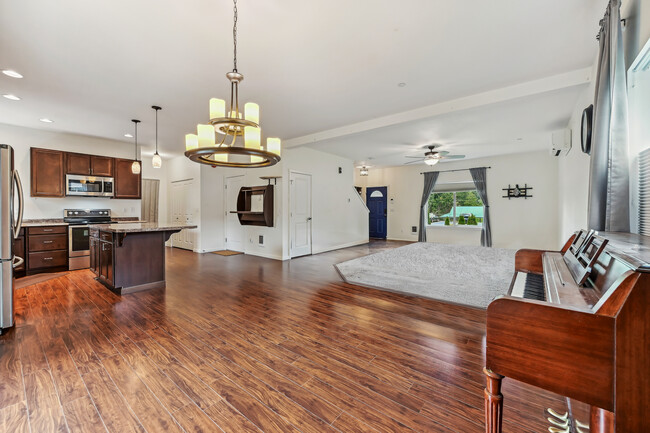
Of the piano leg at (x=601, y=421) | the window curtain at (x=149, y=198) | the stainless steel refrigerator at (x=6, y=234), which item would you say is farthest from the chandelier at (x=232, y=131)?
the window curtain at (x=149, y=198)

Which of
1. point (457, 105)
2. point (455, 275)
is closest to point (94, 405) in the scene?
point (455, 275)

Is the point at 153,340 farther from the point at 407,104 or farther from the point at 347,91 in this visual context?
the point at 407,104

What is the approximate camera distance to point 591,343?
79cm

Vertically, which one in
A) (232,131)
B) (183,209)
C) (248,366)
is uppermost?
(232,131)

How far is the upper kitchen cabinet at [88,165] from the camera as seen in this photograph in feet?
17.3

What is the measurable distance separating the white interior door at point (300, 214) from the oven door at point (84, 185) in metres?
3.88

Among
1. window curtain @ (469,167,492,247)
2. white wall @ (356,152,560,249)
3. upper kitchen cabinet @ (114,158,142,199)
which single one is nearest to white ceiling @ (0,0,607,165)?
upper kitchen cabinet @ (114,158,142,199)

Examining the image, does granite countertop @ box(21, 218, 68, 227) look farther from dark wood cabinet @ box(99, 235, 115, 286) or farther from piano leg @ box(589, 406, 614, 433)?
piano leg @ box(589, 406, 614, 433)

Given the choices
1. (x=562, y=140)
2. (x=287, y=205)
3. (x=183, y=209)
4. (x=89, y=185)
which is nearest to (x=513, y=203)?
(x=562, y=140)

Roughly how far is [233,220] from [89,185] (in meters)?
3.04

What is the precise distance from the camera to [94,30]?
234 cm

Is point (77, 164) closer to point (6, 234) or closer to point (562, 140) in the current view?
point (6, 234)

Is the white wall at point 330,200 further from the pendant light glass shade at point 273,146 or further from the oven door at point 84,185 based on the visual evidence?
the oven door at point 84,185

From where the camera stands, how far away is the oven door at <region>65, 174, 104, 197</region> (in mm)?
5203
